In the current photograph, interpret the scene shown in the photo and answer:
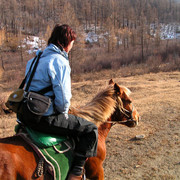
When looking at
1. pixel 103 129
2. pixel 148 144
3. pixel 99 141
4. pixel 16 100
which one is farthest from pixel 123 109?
pixel 148 144

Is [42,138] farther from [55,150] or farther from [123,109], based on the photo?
[123,109]

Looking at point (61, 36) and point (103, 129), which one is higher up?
point (61, 36)

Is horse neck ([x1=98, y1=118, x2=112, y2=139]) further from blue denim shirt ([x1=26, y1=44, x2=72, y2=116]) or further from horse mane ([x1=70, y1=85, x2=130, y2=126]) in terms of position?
blue denim shirt ([x1=26, y1=44, x2=72, y2=116])

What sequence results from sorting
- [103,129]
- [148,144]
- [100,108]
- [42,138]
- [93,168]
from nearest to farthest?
1. [42,138]
2. [93,168]
3. [100,108]
4. [103,129]
5. [148,144]

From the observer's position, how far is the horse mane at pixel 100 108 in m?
2.86

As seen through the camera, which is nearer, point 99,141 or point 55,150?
point 55,150

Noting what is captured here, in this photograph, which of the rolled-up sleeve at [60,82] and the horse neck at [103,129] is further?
the horse neck at [103,129]

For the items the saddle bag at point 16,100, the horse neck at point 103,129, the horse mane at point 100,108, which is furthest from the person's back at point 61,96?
the horse neck at point 103,129

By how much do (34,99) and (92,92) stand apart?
868 cm

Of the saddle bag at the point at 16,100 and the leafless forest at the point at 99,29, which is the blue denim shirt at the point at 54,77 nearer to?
the saddle bag at the point at 16,100

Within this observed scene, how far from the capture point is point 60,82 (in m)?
2.09

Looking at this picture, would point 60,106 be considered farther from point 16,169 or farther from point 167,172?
point 167,172

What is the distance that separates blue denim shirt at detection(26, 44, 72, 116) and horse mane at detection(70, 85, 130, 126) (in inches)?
26.3

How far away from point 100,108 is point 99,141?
0.51 m
